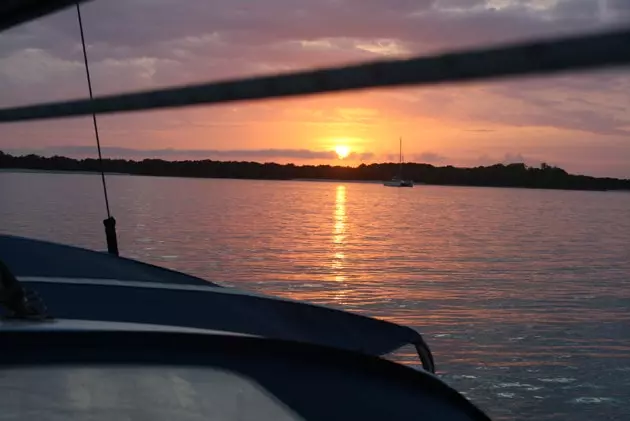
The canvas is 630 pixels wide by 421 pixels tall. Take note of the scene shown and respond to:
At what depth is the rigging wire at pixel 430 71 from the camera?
122cm

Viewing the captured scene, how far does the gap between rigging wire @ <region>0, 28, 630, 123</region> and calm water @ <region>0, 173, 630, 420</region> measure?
5.88 m

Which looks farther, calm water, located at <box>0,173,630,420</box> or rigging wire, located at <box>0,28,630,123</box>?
calm water, located at <box>0,173,630,420</box>

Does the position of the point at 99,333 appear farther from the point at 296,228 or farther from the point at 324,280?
the point at 296,228

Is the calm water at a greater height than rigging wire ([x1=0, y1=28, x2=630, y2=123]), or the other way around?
rigging wire ([x1=0, y1=28, x2=630, y2=123])

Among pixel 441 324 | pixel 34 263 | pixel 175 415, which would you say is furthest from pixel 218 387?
pixel 441 324

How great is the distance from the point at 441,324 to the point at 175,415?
12056mm

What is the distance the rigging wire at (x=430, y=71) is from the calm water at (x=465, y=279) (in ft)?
19.3

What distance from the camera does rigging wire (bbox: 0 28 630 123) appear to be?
1218mm

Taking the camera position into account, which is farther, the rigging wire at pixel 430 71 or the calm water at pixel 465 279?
the calm water at pixel 465 279

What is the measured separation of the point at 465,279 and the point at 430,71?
18.8m

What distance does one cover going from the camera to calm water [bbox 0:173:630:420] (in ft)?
32.9

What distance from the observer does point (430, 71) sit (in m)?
1.51

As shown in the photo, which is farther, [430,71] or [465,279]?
[465,279]

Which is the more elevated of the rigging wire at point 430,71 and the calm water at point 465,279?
the rigging wire at point 430,71
